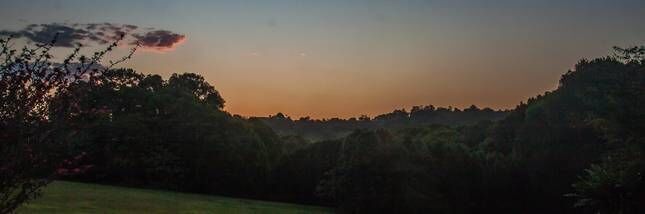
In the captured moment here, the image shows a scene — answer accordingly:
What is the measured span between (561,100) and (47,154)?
42.9 m

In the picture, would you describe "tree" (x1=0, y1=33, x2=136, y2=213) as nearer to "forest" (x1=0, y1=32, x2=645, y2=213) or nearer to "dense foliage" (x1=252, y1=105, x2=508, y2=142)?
"forest" (x1=0, y1=32, x2=645, y2=213)

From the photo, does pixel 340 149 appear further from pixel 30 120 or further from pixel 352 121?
pixel 352 121

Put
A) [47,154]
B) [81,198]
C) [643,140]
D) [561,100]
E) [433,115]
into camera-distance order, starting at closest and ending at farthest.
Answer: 1. [47,154]
2. [643,140]
3. [81,198]
4. [561,100]
5. [433,115]

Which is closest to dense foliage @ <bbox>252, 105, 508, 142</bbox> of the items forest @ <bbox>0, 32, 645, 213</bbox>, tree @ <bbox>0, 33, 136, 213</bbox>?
forest @ <bbox>0, 32, 645, 213</bbox>

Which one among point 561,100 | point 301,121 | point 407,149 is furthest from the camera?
point 301,121

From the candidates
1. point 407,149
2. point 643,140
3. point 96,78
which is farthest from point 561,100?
point 96,78

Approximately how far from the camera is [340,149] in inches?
1832

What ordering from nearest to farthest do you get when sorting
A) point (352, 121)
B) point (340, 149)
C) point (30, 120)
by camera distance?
point (30, 120) → point (340, 149) → point (352, 121)

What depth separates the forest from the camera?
6734 millimetres

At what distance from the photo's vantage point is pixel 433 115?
3895 inches

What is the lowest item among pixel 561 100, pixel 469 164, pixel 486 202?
pixel 486 202

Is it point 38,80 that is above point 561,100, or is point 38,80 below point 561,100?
below

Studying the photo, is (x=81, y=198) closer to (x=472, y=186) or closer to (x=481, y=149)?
(x=472, y=186)

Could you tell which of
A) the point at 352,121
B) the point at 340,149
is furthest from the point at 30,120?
the point at 352,121
